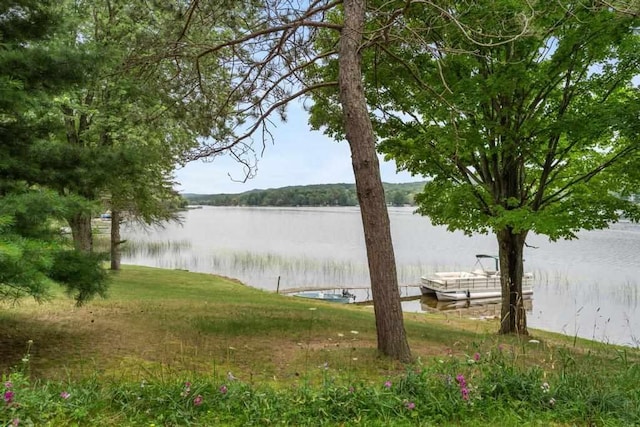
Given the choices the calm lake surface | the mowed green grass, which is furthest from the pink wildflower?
the calm lake surface

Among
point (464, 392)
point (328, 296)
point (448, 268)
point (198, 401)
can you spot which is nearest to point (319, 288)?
point (328, 296)

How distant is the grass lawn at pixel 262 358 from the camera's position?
306 centimetres

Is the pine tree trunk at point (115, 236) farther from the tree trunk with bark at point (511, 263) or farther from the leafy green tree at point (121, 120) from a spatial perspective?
the tree trunk with bark at point (511, 263)

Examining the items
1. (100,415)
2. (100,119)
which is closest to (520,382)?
(100,415)

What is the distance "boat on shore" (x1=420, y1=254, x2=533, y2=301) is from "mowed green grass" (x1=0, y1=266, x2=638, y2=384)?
12813 millimetres

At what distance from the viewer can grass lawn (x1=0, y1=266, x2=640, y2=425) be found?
3061 millimetres

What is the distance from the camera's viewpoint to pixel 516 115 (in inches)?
319

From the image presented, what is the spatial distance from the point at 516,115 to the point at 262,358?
6603 mm

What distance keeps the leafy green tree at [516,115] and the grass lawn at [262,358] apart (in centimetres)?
249

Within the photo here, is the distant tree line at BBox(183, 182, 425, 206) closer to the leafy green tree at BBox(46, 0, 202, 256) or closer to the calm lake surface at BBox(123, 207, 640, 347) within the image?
the calm lake surface at BBox(123, 207, 640, 347)

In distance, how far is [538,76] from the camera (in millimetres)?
6910

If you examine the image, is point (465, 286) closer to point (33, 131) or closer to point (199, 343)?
point (199, 343)

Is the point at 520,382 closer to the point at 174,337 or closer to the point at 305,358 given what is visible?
the point at 305,358

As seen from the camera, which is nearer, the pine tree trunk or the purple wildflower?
the purple wildflower
